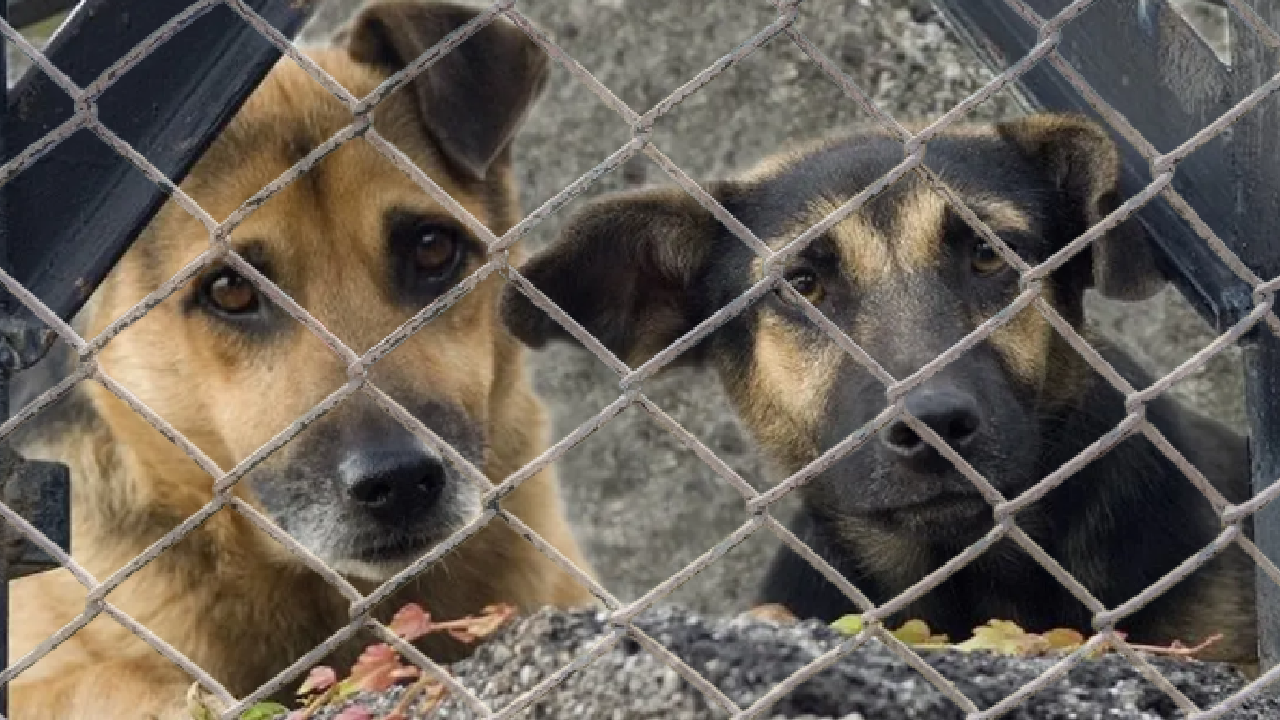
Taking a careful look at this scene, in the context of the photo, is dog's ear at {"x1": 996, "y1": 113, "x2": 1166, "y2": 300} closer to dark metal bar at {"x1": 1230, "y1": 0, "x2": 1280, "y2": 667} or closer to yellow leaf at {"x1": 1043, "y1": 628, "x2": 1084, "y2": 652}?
dark metal bar at {"x1": 1230, "y1": 0, "x2": 1280, "y2": 667}

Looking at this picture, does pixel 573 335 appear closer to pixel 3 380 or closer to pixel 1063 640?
pixel 3 380

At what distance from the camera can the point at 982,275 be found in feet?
13.5

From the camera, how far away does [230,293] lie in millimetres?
4125

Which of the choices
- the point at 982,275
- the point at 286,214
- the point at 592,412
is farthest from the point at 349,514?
the point at 592,412

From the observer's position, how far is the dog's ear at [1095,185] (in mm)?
3615

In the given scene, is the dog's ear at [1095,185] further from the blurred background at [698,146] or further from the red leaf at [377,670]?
the blurred background at [698,146]

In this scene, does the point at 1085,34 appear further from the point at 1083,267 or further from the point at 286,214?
the point at 286,214

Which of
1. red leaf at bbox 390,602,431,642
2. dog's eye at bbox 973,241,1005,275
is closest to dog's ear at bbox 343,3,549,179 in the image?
dog's eye at bbox 973,241,1005,275

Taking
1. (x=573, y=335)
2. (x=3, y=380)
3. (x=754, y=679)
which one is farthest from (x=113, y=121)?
(x=754, y=679)

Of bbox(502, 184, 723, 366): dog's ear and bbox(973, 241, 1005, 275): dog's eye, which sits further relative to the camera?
bbox(502, 184, 723, 366): dog's ear

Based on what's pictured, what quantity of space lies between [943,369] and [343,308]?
1.32 meters

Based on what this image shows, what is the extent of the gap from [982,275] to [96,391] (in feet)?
6.82

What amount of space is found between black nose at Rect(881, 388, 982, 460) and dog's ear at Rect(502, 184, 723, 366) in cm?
86

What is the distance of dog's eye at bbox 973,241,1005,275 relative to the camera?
13.5 ft
